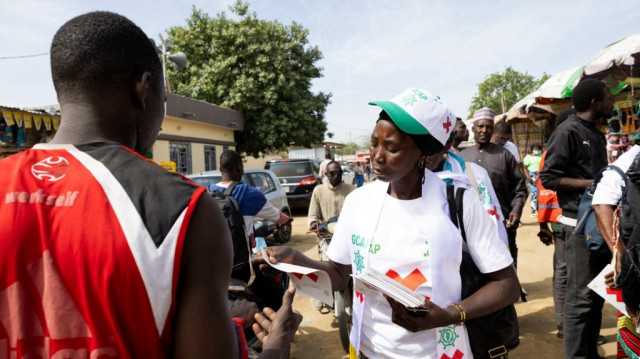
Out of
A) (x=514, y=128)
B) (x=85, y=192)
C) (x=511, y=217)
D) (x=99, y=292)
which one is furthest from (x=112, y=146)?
(x=514, y=128)

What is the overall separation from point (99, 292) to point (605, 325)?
16.7 ft

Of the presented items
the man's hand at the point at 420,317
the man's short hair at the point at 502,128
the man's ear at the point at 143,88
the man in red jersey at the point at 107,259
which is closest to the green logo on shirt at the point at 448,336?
the man's hand at the point at 420,317

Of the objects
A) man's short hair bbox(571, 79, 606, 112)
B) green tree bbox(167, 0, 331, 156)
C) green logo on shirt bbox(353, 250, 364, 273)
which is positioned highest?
green tree bbox(167, 0, 331, 156)

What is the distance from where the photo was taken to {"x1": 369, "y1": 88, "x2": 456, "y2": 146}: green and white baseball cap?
1.70 meters

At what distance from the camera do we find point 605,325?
4254 mm

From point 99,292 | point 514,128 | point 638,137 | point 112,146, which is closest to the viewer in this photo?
point 99,292

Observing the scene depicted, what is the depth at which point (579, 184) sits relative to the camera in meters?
3.23

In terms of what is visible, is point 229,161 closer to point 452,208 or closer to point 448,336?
point 452,208

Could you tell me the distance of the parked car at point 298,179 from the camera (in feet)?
40.6

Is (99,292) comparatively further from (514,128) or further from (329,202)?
(514,128)

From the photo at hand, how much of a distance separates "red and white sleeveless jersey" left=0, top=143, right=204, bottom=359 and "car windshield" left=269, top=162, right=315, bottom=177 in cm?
1170

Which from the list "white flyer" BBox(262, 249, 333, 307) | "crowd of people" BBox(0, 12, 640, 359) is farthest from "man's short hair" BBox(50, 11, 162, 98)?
"white flyer" BBox(262, 249, 333, 307)

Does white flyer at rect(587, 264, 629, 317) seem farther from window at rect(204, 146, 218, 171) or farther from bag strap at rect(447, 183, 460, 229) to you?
window at rect(204, 146, 218, 171)

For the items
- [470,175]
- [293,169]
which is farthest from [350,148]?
[470,175]
